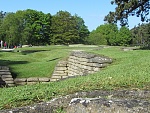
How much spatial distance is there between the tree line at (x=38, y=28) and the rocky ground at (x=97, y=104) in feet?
218

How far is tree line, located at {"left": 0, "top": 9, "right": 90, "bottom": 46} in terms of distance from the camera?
2835 inches

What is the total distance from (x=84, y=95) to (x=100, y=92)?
0.85 feet

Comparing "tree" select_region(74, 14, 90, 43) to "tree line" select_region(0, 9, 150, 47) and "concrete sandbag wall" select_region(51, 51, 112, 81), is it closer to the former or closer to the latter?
"tree line" select_region(0, 9, 150, 47)

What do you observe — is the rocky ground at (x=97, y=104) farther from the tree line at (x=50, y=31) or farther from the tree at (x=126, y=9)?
the tree line at (x=50, y=31)

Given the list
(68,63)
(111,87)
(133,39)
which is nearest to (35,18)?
(133,39)

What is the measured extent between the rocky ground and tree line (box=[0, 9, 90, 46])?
218ft

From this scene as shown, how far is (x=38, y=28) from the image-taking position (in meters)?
82.2

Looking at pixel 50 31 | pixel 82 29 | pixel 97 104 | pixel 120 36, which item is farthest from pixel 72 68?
pixel 120 36

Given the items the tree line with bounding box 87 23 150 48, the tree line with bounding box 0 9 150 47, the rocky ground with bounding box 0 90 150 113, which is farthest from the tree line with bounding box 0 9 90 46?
the rocky ground with bounding box 0 90 150 113

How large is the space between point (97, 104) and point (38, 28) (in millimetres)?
79118

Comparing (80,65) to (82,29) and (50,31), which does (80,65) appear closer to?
(50,31)

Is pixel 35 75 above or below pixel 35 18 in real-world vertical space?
below

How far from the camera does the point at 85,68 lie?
12.4m

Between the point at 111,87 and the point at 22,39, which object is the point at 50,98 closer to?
the point at 111,87
